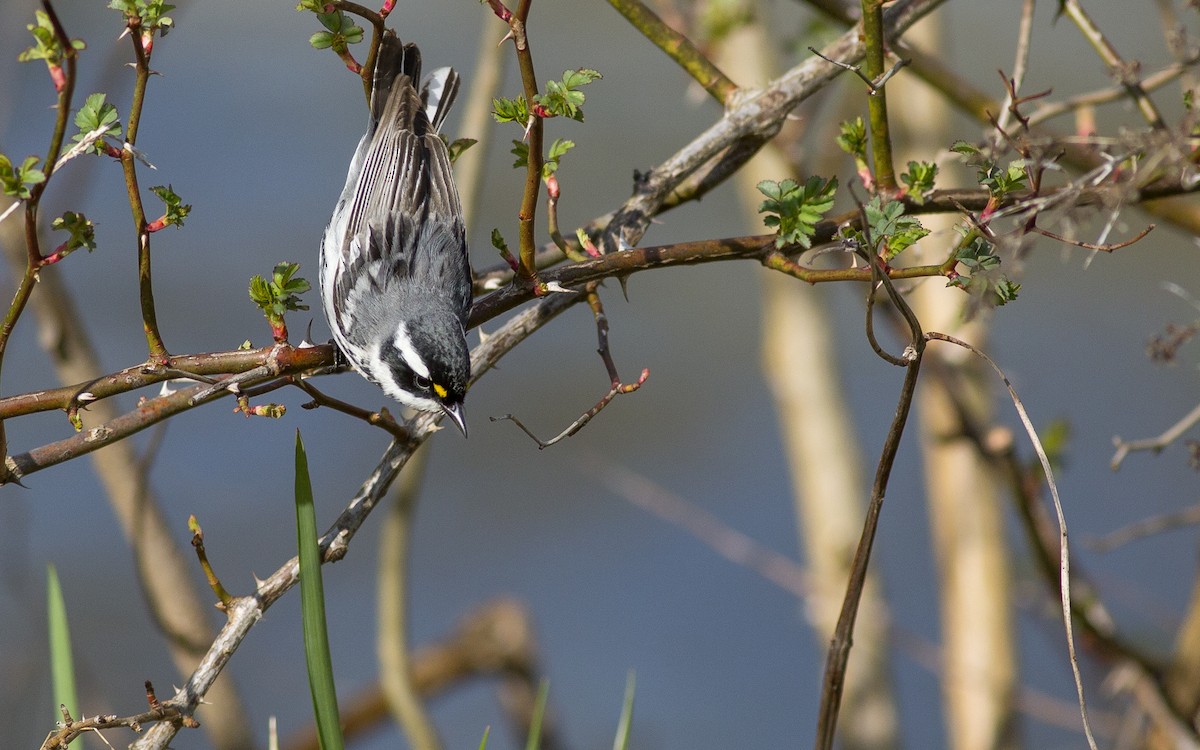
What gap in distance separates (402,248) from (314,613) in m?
2.21

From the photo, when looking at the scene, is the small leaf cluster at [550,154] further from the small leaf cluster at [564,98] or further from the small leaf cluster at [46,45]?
the small leaf cluster at [46,45]

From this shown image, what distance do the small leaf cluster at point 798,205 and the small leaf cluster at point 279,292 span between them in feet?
2.93

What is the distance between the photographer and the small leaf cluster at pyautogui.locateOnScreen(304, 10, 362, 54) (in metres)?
2.31

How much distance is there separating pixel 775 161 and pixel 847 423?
1.18 meters

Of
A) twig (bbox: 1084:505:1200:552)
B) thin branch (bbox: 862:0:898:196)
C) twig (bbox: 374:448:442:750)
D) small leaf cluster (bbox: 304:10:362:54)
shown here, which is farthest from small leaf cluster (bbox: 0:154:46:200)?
twig (bbox: 1084:505:1200:552)

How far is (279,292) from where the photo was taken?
2178mm

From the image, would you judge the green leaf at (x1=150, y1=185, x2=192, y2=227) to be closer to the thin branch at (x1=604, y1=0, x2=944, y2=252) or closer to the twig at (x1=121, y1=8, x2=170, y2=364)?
the twig at (x1=121, y1=8, x2=170, y2=364)

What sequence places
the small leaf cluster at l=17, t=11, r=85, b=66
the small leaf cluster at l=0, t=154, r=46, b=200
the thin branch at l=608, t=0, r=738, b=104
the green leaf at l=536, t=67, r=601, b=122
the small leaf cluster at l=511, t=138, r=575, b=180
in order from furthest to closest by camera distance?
the thin branch at l=608, t=0, r=738, b=104
the small leaf cluster at l=511, t=138, r=575, b=180
the green leaf at l=536, t=67, r=601, b=122
the small leaf cluster at l=17, t=11, r=85, b=66
the small leaf cluster at l=0, t=154, r=46, b=200

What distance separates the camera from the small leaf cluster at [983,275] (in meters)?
1.85

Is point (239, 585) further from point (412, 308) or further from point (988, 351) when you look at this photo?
point (988, 351)

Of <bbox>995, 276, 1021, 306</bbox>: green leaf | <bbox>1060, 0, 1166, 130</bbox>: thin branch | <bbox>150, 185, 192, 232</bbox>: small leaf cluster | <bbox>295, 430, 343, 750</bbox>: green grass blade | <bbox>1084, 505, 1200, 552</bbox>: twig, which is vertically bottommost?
<bbox>295, 430, 343, 750</bbox>: green grass blade

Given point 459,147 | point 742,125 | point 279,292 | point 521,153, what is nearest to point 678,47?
point 742,125

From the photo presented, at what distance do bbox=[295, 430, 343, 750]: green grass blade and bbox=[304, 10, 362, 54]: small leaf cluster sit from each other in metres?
0.84

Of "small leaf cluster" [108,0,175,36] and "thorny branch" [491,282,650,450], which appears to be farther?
"thorny branch" [491,282,650,450]
